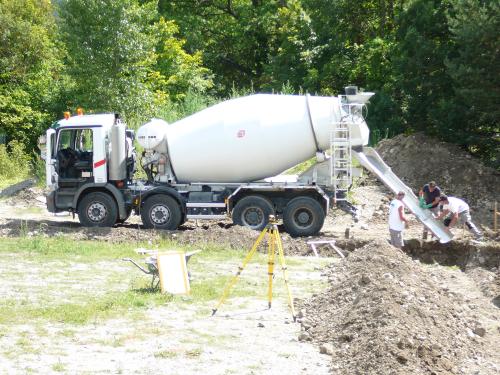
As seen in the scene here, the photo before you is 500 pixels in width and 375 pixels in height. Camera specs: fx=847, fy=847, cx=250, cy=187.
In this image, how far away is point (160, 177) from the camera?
2117cm

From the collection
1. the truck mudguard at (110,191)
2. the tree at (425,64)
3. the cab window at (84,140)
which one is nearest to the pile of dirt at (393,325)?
the truck mudguard at (110,191)

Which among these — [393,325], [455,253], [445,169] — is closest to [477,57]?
[445,169]

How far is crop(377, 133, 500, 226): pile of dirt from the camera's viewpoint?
2562 centimetres

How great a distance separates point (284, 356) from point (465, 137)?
61.3 feet

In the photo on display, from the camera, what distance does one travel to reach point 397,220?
18.1 m

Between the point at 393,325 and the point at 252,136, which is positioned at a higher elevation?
the point at 252,136

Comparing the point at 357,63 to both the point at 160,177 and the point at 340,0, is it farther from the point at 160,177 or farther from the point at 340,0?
the point at 160,177

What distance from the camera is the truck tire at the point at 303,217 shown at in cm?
2048

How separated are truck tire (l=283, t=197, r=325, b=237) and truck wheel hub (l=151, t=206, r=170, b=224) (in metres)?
2.93

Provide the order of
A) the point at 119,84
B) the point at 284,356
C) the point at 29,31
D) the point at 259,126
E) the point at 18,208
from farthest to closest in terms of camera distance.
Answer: the point at 29,31 → the point at 119,84 → the point at 18,208 → the point at 259,126 → the point at 284,356

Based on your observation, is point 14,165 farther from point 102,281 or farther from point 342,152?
point 102,281

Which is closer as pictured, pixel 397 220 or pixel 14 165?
pixel 397 220

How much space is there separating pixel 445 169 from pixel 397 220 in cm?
918

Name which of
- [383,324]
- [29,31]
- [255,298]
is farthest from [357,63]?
[383,324]
